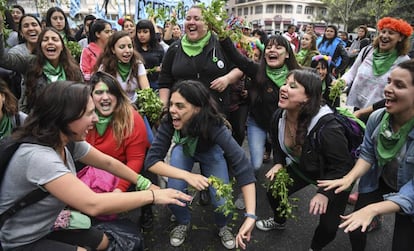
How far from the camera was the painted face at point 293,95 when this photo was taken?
8.82 ft

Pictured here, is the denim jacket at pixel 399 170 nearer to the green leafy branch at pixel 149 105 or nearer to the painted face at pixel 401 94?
the painted face at pixel 401 94

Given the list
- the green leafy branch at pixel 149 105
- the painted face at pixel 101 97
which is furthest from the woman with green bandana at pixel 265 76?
the painted face at pixel 101 97

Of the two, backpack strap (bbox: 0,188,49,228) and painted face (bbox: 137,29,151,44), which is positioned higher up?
painted face (bbox: 137,29,151,44)

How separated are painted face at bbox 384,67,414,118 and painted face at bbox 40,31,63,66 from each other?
11.6 feet

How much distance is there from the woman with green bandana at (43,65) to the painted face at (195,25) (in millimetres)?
1552

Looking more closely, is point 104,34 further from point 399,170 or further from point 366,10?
point 366,10

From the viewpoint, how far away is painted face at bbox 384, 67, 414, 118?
215cm

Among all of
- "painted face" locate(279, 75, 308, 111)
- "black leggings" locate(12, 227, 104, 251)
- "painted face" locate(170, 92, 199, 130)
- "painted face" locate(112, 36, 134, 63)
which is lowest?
"black leggings" locate(12, 227, 104, 251)

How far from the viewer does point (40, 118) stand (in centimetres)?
183

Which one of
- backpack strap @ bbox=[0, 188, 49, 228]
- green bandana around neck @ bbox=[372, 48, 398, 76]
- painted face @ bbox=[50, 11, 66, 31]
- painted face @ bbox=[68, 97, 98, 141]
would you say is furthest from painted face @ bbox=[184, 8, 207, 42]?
painted face @ bbox=[50, 11, 66, 31]

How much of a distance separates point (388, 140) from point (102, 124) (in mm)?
2553

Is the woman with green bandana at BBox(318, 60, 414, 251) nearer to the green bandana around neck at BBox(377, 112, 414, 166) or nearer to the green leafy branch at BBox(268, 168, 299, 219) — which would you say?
the green bandana around neck at BBox(377, 112, 414, 166)

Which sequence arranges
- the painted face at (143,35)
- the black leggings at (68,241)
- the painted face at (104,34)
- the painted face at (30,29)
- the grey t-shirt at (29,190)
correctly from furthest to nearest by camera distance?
the painted face at (143,35), the painted face at (104,34), the painted face at (30,29), the black leggings at (68,241), the grey t-shirt at (29,190)

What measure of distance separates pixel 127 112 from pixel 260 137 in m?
1.66
